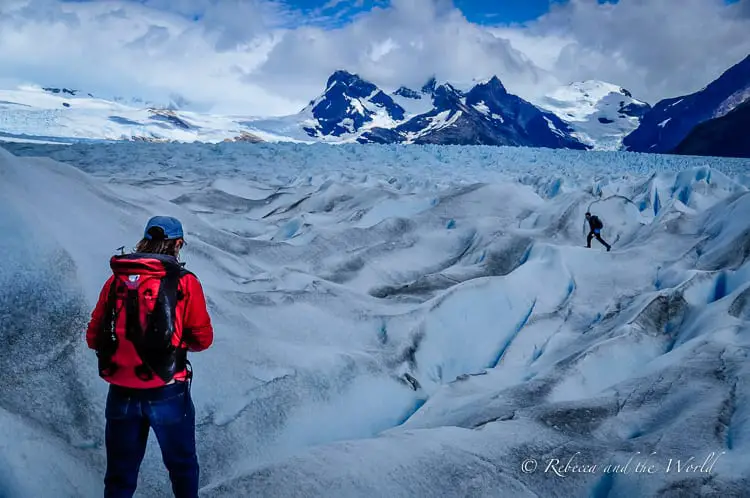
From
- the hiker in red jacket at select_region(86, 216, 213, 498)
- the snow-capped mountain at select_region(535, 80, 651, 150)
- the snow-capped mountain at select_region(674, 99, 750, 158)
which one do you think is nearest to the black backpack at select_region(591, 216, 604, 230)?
the hiker in red jacket at select_region(86, 216, 213, 498)

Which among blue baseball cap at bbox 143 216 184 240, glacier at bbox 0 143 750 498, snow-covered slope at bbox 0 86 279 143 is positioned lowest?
glacier at bbox 0 143 750 498

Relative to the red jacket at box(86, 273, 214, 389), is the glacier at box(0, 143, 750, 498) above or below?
below

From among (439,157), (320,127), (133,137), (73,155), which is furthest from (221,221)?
(320,127)

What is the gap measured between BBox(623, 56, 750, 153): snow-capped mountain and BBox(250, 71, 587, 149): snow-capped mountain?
14.4 metres

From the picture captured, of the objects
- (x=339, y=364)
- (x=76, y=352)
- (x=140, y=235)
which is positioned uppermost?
(x=140, y=235)

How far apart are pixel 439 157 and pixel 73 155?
14.2 metres

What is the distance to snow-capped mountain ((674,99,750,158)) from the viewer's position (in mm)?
59250

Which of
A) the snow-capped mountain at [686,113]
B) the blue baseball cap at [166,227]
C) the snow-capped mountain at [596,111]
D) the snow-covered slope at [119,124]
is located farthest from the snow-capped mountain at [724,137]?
the snow-covered slope at [119,124]

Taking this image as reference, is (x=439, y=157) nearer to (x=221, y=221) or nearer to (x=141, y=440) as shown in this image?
(x=221, y=221)

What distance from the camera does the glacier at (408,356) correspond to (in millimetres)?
2756

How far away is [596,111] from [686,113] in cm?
4468

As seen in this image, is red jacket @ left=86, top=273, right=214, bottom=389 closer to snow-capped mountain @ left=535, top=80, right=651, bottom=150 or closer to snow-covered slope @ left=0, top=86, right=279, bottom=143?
snow-covered slope @ left=0, top=86, right=279, bottom=143

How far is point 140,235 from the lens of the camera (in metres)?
5.25

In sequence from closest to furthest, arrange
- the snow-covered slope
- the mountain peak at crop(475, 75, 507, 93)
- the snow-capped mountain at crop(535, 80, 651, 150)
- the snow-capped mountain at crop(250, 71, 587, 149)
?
the snow-covered slope, the snow-capped mountain at crop(250, 71, 587, 149), the snow-capped mountain at crop(535, 80, 651, 150), the mountain peak at crop(475, 75, 507, 93)
